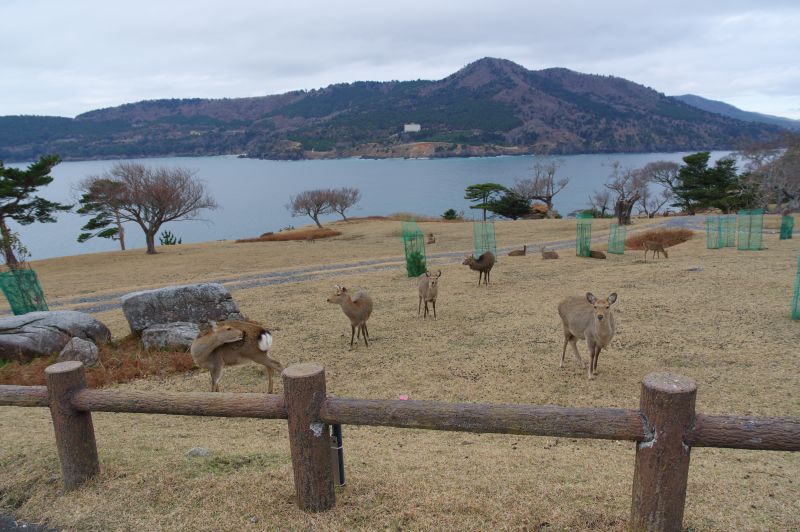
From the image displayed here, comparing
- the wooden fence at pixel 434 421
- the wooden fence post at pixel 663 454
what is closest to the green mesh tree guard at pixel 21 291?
the wooden fence at pixel 434 421

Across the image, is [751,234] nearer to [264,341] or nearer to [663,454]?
[264,341]

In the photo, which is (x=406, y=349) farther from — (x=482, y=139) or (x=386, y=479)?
(x=482, y=139)

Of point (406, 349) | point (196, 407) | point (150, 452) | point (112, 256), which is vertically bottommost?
point (112, 256)

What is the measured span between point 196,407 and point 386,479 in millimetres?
1579

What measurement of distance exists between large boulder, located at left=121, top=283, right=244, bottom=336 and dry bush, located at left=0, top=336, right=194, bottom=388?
2.56 ft

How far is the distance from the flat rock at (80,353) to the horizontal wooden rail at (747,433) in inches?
357

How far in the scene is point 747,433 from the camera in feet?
9.43

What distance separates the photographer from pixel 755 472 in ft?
14.5

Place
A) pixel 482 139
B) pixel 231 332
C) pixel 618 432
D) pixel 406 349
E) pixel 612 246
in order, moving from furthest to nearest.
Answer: pixel 482 139 < pixel 612 246 < pixel 406 349 < pixel 231 332 < pixel 618 432

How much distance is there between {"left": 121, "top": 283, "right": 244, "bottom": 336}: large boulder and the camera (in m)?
10.3

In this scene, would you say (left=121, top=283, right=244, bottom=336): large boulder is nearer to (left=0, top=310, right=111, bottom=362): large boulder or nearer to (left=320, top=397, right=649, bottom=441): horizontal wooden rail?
(left=0, top=310, right=111, bottom=362): large boulder

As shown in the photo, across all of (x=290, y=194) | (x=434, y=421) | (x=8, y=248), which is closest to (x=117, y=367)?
(x=434, y=421)

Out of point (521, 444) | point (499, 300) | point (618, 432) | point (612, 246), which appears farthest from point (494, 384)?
point (612, 246)

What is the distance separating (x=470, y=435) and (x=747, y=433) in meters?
3.19
